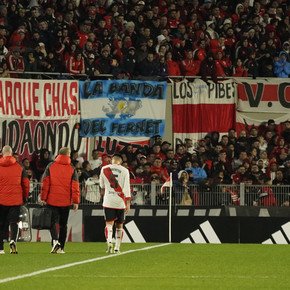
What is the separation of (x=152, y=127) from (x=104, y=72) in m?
1.86

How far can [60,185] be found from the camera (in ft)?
70.8

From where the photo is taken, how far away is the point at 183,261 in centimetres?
1895

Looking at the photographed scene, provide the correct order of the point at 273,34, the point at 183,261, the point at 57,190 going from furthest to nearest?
the point at 273,34 → the point at 57,190 → the point at 183,261

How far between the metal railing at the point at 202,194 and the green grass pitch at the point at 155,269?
4.34m

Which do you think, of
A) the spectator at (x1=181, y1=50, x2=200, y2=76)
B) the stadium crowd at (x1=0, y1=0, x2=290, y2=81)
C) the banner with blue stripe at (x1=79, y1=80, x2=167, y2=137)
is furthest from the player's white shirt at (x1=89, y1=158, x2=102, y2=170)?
the spectator at (x1=181, y1=50, x2=200, y2=76)

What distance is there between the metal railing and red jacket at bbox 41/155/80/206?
646cm

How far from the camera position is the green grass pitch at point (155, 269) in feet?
46.4

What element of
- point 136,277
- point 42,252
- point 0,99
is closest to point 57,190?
point 42,252

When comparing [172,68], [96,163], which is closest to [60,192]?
[96,163]

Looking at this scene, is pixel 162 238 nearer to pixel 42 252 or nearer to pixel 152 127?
pixel 152 127

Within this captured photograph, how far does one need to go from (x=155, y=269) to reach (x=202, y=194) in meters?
11.4

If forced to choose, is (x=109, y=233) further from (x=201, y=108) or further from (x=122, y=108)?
(x=201, y=108)

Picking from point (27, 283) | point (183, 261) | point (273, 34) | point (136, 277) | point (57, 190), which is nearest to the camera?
point (27, 283)

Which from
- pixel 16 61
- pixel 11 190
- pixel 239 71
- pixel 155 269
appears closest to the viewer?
pixel 155 269
